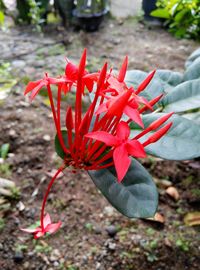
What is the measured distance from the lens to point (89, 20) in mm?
2754

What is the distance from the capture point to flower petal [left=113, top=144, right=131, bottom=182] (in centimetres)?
53

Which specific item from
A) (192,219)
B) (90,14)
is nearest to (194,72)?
(192,219)

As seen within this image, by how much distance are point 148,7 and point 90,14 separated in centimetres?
51

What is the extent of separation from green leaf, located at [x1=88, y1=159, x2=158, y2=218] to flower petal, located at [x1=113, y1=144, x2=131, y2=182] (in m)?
0.13

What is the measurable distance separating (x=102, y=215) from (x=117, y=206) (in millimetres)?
733

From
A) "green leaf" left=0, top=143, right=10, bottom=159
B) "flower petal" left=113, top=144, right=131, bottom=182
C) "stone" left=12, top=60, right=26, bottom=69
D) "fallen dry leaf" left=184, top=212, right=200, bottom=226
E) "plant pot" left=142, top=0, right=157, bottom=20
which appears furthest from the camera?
"plant pot" left=142, top=0, right=157, bottom=20

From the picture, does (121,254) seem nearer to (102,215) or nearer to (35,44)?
(102,215)

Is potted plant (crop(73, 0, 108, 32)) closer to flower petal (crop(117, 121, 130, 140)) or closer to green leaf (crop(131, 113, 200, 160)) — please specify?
green leaf (crop(131, 113, 200, 160))

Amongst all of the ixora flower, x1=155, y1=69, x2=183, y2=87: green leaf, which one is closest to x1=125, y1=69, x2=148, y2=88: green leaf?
x1=155, y1=69, x2=183, y2=87: green leaf

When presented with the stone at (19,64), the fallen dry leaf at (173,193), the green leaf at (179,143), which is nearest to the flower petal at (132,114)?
the green leaf at (179,143)

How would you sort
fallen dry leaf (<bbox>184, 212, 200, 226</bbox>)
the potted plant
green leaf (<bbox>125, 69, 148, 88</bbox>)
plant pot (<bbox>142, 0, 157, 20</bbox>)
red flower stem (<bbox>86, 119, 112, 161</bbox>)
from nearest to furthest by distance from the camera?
red flower stem (<bbox>86, 119, 112, 161</bbox>)
green leaf (<bbox>125, 69, 148, 88</bbox>)
fallen dry leaf (<bbox>184, 212, 200, 226</bbox>)
the potted plant
plant pot (<bbox>142, 0, 157, 20</bbox>)

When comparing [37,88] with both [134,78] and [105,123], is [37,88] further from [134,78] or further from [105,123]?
[134,78]

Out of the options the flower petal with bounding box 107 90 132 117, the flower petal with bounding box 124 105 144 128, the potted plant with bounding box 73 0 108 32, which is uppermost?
the flower petal with bounding box 107 90 132 117

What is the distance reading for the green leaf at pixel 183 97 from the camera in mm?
812
